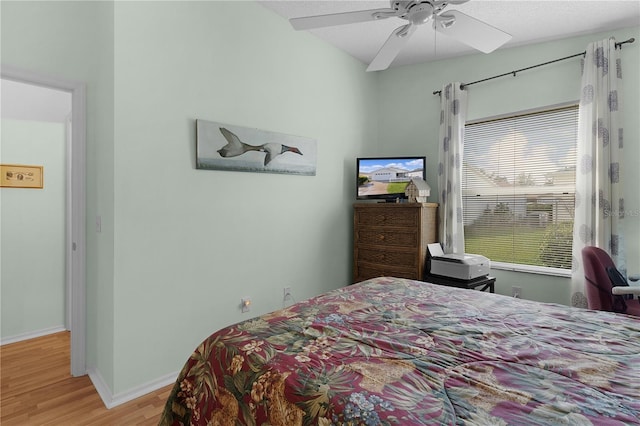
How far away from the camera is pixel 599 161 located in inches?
107

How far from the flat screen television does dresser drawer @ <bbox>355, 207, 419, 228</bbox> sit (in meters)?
0.19

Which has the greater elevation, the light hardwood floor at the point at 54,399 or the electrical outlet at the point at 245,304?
the electrical outlet at the point at 245,304

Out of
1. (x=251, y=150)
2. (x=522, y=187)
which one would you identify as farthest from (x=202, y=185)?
(x=522, y=187)

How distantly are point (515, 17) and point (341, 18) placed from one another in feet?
6.24

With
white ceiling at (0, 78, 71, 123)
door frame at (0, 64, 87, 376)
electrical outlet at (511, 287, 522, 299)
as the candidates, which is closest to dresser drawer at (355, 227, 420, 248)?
electrical outlet at (511, 287, 522, 299)

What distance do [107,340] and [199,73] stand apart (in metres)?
1.92

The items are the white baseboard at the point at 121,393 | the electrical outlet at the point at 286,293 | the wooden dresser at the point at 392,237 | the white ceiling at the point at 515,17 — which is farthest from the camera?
the wooden dresser at the point at 392,237

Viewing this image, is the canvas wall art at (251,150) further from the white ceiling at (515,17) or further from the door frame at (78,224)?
the white ceiling at (515,17)

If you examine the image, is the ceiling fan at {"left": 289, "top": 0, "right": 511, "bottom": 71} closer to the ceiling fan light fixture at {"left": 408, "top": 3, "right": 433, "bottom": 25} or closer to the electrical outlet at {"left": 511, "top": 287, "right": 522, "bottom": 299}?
the ceiling fan light fixture at {"left": 408, "top": 3, "right": 433, "bottom": 25}

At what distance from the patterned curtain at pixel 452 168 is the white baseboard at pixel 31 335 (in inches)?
155

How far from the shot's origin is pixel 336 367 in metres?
1.02

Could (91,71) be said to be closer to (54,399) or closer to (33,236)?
(33,236)

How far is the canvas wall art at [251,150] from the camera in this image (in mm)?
2420

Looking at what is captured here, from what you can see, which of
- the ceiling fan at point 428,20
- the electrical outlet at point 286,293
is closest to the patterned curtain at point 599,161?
the ceiling fan at point 428,20
